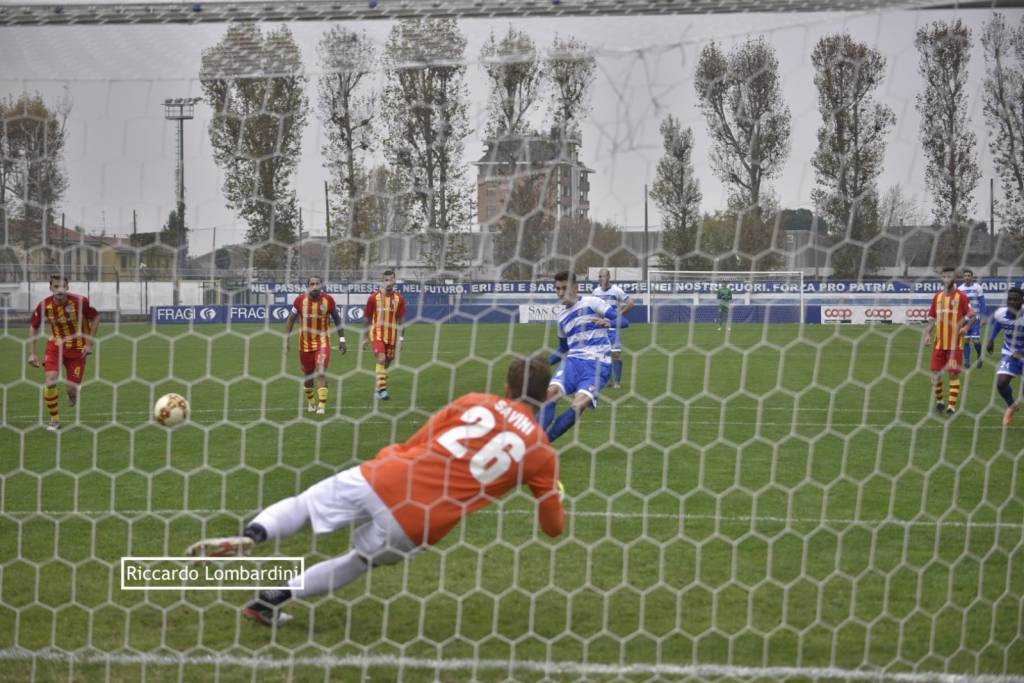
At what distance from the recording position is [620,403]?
43.3ft

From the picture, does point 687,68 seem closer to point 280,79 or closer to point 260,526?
point 280,79

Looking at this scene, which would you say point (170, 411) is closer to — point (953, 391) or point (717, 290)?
point (717, 290)

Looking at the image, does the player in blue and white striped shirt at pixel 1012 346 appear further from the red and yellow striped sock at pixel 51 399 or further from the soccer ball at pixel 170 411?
the red and yellow striped sock at pixel 51 399

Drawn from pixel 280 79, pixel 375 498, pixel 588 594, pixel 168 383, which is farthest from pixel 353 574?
pixel 168 383

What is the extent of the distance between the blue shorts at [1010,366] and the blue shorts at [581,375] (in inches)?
181

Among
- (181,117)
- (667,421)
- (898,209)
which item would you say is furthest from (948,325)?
(181,117)

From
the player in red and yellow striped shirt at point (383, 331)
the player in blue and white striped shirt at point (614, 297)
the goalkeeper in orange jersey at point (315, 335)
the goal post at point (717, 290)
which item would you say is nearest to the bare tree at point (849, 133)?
the goal post at point (717, 290)

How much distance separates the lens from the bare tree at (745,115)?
4348mm

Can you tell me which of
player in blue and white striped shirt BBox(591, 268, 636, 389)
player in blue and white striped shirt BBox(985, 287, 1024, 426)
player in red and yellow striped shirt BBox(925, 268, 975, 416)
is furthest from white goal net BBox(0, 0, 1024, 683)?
player in red and yellow striped shirt BBox(925, 268, 975, 416)

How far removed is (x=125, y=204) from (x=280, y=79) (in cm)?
85

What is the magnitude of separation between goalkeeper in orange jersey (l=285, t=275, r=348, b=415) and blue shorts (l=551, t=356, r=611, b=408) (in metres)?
3.31

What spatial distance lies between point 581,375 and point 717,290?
6.43ft

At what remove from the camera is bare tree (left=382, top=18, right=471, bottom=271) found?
4320mm

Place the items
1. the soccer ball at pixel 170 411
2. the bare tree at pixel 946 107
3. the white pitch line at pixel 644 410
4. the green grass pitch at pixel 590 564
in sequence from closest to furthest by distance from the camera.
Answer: the bare tree at pixel 946 107, the green grass pitch at pixel 590 564, the soccer ball at pixel 170 411, the white pitch line at pixel 644 410
